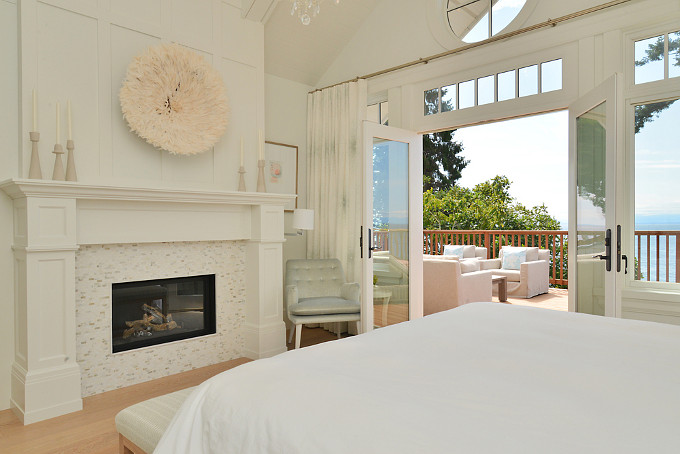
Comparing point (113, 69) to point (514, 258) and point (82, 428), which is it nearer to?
point (82, 428)

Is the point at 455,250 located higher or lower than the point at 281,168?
lower

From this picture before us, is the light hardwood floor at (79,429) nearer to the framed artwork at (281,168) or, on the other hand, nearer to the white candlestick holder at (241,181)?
the white candlestick holder at (241,181)

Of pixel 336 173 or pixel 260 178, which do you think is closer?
pixel 260 178

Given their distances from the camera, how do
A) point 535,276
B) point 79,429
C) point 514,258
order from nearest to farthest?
point 79,429, point 535,276, point 514,258

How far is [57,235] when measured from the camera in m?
2.61

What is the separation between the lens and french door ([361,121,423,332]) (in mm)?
4052

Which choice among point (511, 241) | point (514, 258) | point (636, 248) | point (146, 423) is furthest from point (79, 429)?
point (511, 241)

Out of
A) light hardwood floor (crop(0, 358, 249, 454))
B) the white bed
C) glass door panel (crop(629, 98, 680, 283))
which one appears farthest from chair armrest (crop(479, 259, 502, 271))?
the white bed

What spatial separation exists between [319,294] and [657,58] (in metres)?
3.30

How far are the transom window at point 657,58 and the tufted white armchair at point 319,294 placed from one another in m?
2.78

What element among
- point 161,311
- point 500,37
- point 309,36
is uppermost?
point 309,36

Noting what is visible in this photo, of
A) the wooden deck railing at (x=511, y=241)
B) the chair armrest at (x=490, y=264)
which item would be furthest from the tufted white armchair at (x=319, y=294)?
the wooden deck railing at (x=511, y=241)

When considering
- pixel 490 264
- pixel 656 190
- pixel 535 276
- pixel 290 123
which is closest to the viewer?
pixel 656 190

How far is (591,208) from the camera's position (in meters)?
3.12
